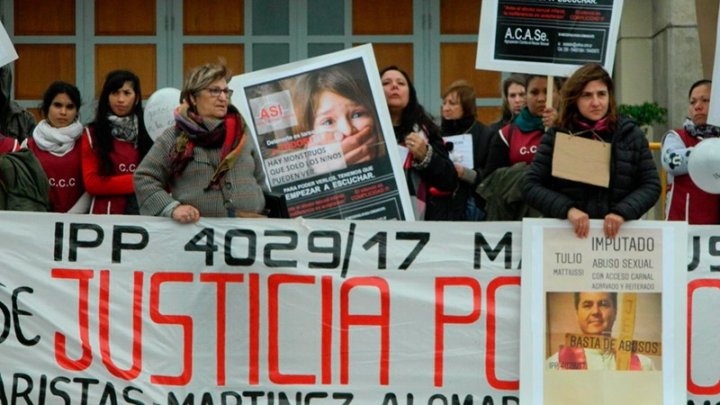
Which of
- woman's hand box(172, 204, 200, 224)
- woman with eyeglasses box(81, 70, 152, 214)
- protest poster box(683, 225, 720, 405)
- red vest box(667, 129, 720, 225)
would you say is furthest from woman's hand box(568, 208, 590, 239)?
woman with eyeglasses box(81, 70, 152, 214)

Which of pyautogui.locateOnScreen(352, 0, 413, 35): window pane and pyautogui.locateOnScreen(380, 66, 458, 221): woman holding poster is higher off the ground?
pyautogui.locateOnScreen(352, 0, 413, 35): window pane

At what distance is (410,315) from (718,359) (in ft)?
4.67

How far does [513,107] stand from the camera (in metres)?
10.4

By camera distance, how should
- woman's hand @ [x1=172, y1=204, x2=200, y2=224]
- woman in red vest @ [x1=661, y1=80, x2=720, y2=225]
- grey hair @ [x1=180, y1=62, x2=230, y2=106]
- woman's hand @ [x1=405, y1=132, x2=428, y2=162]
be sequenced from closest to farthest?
woman's hand @ [x1=172, y1=204, x2=200, y2=224] < grey hair @ [x1=180, y1=62, x2=230, y2=106] < woman's hand @ [x1=405, y1=132, x2=428, y2=162] < woman in red vest @ [x1=661, y1=80, x2=720, y2=225]

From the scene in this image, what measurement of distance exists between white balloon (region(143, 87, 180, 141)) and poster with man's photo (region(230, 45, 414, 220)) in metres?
0.51

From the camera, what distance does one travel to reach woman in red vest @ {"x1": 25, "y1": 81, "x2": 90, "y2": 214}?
31.0 feet

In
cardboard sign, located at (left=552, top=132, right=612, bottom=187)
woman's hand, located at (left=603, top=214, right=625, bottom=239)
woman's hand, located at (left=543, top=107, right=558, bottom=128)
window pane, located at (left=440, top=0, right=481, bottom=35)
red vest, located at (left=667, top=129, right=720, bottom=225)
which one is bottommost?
woman's hand, located at (left=603, top=214, right=625, bottom=239)

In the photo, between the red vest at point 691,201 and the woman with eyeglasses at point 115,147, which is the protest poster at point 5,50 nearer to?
the woman with eyeglasses at point 115,147

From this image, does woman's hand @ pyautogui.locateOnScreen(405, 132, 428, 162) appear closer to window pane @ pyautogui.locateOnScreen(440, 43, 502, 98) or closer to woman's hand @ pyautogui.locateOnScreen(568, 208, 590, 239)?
woman's hand @ pyautogui.locateOnScreen(568, 208, 590, 239)

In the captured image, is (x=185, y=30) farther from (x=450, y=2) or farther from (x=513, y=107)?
(x=513, y=107)

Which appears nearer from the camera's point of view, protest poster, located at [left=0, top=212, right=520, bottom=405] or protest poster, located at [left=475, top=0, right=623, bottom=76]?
protest poster, located at [left=0, top=212, right=520, bottom=405]

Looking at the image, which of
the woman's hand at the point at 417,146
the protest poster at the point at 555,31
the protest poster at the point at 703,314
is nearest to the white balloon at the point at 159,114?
the woman's hand at the point at 417,146

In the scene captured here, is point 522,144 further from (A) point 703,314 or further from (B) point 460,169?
(A) point 703,314

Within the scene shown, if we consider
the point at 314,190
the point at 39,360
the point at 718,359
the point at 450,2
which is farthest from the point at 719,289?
the point at 450,2
